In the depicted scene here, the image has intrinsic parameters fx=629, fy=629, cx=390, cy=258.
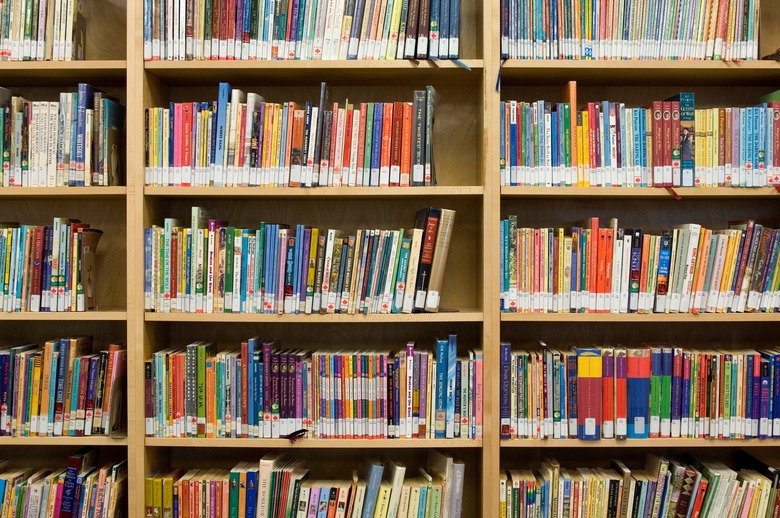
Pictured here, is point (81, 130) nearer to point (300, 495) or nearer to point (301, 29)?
point (301, 29)

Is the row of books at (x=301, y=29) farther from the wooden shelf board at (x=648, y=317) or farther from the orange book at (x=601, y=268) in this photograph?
the wooden shelf board at (x=648, y=317)

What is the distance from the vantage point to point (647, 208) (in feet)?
7.18

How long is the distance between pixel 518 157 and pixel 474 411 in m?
0.79

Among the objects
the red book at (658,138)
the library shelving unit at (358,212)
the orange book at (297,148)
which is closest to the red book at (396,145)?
the library shelving unit at (358,212)

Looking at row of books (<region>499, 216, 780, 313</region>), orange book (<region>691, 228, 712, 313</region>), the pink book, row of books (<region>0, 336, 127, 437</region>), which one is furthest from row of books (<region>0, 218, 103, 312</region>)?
orange book (<region>691, 228, 712, 313</region>)

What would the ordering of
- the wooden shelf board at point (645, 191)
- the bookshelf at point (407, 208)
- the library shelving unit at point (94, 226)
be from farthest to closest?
the library shelving unit at point (94, 226) < the bookshelf at point (407, 208) < the wooden shelf board at point (645, 191)

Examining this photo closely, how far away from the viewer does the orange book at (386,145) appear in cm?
193

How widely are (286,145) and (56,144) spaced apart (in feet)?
2.35

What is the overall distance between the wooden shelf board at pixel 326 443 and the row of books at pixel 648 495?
8.0 inches

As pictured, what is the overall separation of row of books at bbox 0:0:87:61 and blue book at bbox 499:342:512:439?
64.9 inches

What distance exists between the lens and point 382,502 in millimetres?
1947

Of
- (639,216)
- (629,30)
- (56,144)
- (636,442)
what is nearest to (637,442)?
(636,442)

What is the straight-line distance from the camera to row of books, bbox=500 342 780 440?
6.31ft

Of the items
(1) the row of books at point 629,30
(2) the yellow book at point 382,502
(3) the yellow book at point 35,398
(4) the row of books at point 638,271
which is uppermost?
(1) the row of books at point 629,30
